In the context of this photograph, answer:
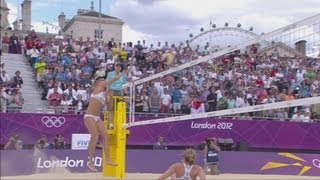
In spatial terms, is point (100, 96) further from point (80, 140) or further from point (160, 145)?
point (160, 145)

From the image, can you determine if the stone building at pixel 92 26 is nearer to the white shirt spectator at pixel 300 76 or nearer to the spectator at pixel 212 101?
the white shirt spectator at pixel 300 76

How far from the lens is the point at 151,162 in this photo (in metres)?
15.3

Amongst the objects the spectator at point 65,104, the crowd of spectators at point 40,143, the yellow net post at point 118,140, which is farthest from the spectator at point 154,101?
the yellow net post at point 118,140

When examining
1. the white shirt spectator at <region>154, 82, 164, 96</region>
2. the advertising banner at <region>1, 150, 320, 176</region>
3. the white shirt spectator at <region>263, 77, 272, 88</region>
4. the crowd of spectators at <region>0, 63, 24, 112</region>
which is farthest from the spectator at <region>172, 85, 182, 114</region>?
the crowd of spectators at <region>0, 63, 24, 112</region>

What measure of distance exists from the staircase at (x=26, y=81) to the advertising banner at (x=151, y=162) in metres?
3.59

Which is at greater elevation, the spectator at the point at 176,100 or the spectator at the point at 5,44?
the spectator at the point at 5,44

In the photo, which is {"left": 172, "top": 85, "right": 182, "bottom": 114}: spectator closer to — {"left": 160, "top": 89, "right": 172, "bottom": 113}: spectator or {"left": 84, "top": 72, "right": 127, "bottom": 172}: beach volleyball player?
{"left": 160, "top": 89, "right": 172, "bottom": 113}: spectator

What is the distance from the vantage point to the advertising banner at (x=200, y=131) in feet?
55.0

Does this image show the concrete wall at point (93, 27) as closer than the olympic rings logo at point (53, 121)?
No

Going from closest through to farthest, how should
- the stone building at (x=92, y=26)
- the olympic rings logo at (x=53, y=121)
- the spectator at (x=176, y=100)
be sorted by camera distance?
1. the olympic rings logo at (x=53, y=121)
2. the spectator at (x=176, y=100)
3. the stone building at (x=92, y=26)

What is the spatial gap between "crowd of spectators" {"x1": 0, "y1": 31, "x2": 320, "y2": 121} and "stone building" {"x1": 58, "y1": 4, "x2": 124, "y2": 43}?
29482 millimetres

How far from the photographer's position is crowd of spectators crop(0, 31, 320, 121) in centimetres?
1830

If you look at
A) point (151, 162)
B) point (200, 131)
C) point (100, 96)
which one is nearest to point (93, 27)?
point (200, 131)

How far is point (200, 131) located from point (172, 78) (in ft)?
7.68
